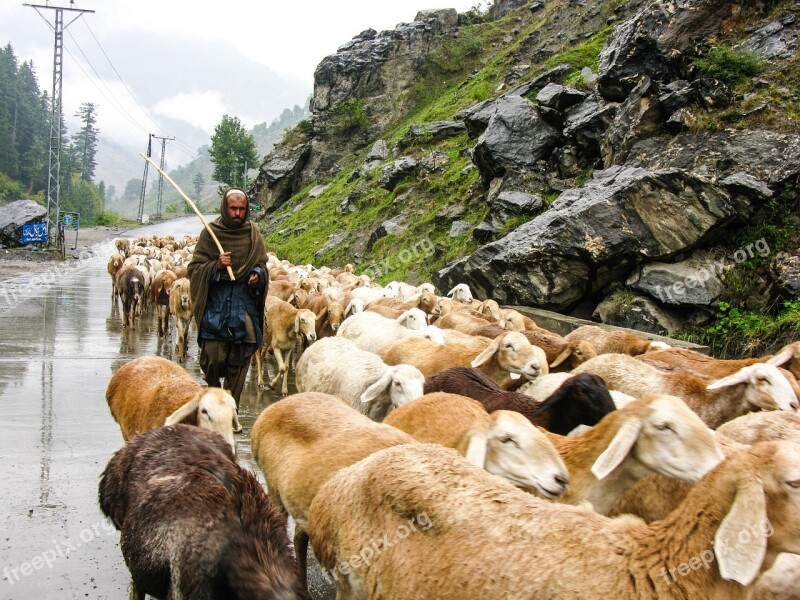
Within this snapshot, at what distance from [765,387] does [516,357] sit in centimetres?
231

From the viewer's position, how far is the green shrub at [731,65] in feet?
43.6

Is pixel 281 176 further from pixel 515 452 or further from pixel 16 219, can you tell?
pixel 515 452

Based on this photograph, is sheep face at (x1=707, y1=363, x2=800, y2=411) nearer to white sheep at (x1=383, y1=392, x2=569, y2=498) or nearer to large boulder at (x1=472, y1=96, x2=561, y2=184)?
white sheep at (x1=383, y1=392, x2=569, y2=498)

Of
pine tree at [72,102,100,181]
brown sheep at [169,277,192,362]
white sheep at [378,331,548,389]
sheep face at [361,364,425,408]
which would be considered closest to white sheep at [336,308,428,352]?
white sheep at [378,331,548,389]

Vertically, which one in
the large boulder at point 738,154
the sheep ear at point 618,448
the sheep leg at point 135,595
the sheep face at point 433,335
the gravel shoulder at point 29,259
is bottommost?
the gravel shoulder at point 29,259

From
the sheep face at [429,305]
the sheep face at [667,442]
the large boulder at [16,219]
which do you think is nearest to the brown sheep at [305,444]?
the sheep face at [667,442]

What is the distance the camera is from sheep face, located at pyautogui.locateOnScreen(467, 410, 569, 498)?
144 inches

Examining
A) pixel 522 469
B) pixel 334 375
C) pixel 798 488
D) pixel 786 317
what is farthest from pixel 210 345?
pixel 786 317

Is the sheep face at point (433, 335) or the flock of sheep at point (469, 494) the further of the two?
the sheep face at point (433, 335)

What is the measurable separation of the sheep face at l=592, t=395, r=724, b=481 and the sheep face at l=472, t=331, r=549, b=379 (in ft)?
10.5

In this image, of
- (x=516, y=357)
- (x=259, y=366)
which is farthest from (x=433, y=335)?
(x=259, y=366)

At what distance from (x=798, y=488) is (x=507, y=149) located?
17518 mm

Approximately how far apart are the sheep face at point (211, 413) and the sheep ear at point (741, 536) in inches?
125

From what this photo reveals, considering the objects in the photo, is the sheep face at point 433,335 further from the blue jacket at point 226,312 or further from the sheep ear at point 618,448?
the sheep ear at point 618,448
